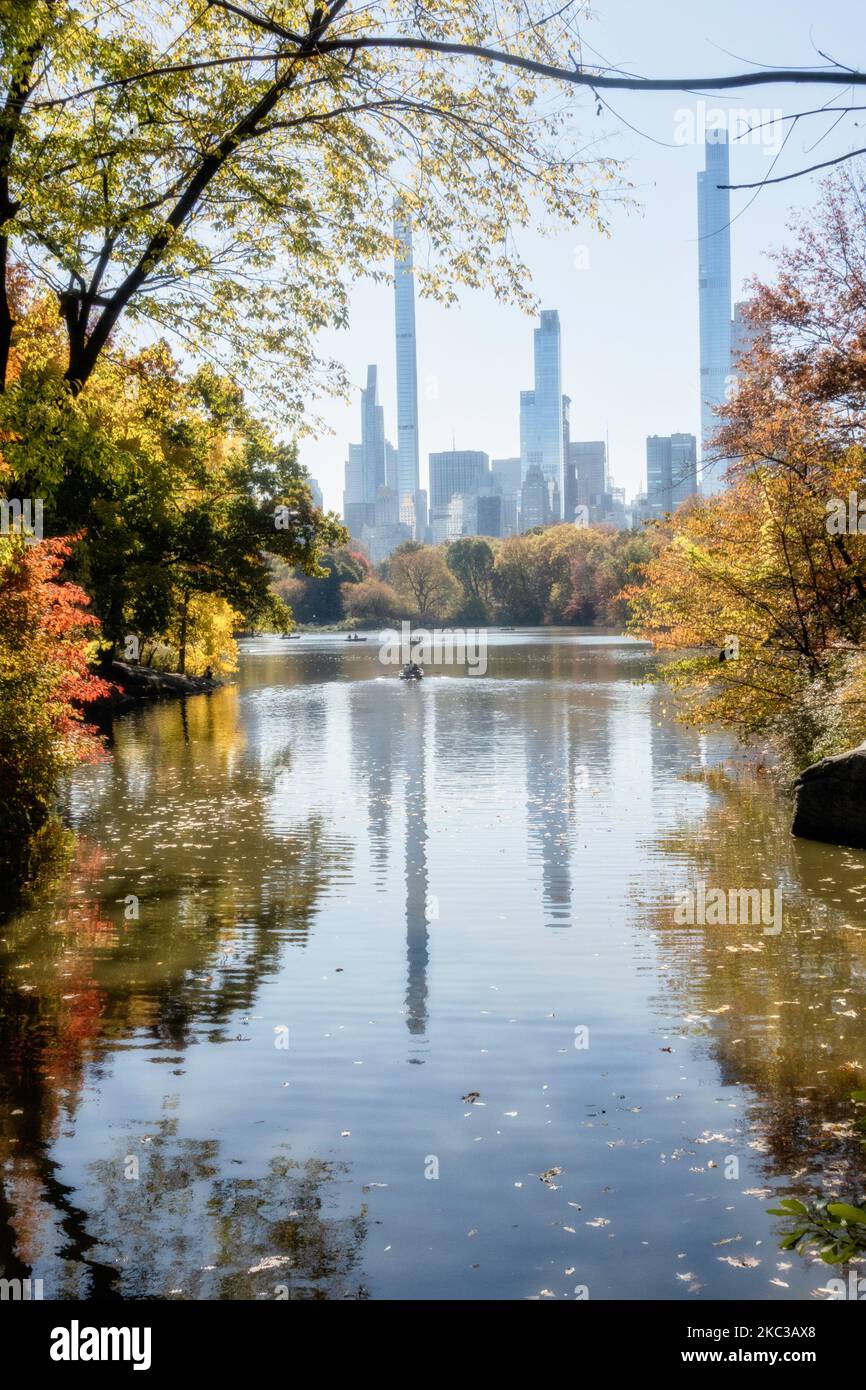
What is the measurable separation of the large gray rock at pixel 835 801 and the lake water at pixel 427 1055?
1.62ft

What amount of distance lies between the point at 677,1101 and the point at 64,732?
10.1m

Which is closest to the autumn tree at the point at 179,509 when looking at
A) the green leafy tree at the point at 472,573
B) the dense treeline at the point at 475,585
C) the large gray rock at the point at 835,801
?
the large gray rock at the point at 835,801

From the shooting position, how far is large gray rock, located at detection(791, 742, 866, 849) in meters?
13.8

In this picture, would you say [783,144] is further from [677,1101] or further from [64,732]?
[64,732]

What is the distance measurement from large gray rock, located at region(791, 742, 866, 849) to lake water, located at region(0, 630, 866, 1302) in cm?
50

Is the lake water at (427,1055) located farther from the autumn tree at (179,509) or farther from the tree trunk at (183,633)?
the tree trunk at (183,633)

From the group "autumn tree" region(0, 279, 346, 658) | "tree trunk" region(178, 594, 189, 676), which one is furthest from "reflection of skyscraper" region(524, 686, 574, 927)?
"tree trunk" region(178, 594, 189, 676)

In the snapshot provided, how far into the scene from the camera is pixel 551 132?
9.38 m

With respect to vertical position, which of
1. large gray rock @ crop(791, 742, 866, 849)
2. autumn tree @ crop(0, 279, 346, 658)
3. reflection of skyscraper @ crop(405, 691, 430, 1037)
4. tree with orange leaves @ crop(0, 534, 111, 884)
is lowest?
reflection of skyscraper @ crop(405, 691, 430, 1037)

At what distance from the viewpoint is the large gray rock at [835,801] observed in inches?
544

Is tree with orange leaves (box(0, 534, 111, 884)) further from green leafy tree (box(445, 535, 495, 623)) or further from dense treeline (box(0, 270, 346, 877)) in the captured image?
green leafy tree (box(445, 535, 495, 623))

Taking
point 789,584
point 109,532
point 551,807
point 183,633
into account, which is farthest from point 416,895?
point 183,633

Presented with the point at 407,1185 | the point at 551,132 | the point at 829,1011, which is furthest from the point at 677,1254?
the point at 551,132

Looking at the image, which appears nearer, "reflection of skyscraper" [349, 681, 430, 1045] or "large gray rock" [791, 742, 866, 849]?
"reflection of skyscraper" [349, 681, 430, 1045]
